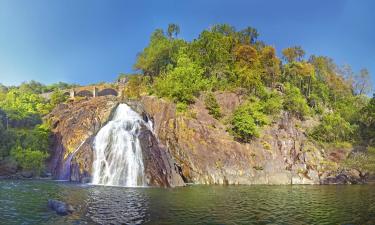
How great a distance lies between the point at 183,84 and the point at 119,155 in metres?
18.7

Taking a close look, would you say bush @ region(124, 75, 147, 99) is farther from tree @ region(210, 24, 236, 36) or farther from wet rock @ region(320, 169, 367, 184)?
wet rock @ region(320, 169, 367, 184)

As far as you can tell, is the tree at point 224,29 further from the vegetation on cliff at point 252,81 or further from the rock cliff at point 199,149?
the rock cliff at point 199,149

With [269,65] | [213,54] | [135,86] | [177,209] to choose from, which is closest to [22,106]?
[135,86]

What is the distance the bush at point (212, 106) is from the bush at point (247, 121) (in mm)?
2672

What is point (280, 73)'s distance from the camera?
7706 centimetres

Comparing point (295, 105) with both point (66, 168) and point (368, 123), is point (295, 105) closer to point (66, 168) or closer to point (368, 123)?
point (368, 123)

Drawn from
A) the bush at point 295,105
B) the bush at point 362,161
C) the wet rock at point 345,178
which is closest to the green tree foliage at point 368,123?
the bush at point 362,161

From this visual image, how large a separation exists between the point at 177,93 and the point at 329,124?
3061 cm

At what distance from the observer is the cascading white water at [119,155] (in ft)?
121

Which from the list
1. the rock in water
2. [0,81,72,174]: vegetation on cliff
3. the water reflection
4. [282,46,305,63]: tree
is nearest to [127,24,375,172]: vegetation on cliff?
[282,46,305,63]: tree

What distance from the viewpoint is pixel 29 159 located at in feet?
150

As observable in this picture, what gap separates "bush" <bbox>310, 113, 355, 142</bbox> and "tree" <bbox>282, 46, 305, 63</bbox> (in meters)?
25.3

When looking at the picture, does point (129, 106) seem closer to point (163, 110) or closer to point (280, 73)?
point (163, 110)

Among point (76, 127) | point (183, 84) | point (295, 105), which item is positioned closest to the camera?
point (76, 127)
